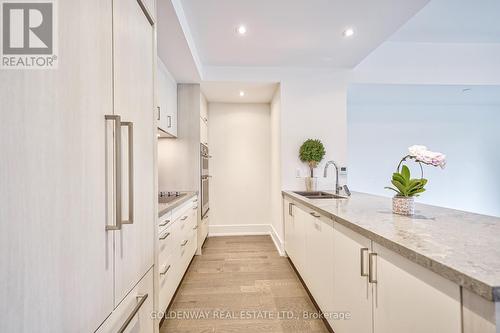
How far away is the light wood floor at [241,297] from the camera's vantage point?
174 centimetres

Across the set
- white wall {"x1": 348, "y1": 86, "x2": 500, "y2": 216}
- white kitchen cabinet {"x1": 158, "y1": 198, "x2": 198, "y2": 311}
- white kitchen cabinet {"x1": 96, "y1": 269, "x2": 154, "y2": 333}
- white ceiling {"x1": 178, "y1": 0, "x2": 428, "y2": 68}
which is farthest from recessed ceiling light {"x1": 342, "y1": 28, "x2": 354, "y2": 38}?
white kitchen cabinet {"x1": 96, "y1": 269, "x2": 154, "y2": 333}

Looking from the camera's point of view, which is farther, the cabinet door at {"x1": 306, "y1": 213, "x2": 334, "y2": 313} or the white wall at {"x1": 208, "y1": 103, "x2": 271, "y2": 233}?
the white wall at {"x1": 208, "y1": 103, "x2": 271, "y2": 233}

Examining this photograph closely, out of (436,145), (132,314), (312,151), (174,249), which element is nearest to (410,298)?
(132,314)

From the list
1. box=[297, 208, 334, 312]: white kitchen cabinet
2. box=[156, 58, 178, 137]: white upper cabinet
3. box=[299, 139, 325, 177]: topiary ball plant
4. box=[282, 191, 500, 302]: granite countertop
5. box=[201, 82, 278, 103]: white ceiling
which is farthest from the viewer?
box=[201, 82, 278, 103]: white ceiling

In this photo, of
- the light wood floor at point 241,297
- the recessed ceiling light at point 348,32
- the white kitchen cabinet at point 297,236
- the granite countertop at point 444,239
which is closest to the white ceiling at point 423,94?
the recessed ceiling light at point 348,32

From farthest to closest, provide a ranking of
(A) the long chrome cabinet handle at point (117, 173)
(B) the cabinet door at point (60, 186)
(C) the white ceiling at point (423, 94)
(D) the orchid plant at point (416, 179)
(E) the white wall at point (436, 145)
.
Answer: (E) the white wall at point (436, 145) → (C) the white ceiling at point (423, 94) → (D) the orchid plant at point (416, 179) → (A) the long chrome cabinet handle at point (117, 173) → (B) the cabinet door at point (60, 186)

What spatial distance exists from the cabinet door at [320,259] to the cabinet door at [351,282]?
0.24 ft

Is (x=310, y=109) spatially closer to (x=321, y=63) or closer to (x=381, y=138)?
(x=321, y=63)

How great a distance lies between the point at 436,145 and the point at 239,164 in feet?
12.3

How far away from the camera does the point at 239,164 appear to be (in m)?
4.12

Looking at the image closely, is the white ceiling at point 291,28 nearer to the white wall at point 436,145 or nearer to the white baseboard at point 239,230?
the white wall at point 436,145

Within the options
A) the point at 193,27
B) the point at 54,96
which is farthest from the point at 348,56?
the point at 54,96

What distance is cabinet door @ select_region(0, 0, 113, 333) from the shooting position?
1.62 feet

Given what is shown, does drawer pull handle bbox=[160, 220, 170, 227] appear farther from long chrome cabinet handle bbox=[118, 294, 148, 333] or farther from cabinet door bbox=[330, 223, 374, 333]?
cabinet door bbox=[330, 223, 374, 333]
